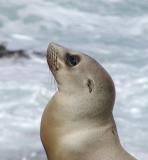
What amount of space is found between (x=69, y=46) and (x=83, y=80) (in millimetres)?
11282

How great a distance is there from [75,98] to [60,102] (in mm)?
132

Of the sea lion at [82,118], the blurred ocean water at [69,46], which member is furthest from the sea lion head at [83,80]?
the blurred ocean water at [69,46]

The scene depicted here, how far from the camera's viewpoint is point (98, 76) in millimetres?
7246

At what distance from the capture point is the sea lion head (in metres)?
7.21

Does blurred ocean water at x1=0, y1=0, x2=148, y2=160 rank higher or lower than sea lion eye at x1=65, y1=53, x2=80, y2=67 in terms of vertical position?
lower

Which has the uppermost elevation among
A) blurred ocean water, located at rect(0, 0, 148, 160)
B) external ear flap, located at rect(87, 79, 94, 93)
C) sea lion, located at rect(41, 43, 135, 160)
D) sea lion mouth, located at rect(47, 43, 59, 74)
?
sea lion mouth, located at rect(47, 43, 59, 74)

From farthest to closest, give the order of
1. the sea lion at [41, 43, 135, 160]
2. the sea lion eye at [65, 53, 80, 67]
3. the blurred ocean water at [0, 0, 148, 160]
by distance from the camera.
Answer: the blurred ocean water at [0, 0, 148, 160], the sea lion eye at [65, 53, 80, 67], the sea lion at [41, 43, 135, 160]

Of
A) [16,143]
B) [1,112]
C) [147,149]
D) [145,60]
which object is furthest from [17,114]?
[145,60]

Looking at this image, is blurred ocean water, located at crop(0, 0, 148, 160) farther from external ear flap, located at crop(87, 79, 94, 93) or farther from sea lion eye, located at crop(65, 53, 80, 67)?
external ear flap, located at crop(87, 79, 94, 93)

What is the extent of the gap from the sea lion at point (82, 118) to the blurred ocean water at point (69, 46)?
4205 millimetres

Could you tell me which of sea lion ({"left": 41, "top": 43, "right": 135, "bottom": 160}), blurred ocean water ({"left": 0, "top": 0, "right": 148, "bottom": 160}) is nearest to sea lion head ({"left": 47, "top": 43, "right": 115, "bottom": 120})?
sea lion ({"left": 41, "top": 43, "right": 135, "bottom": 160})

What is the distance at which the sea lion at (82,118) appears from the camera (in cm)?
720

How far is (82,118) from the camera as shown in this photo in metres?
7.28

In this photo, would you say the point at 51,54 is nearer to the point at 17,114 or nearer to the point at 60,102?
the point at 60,102
